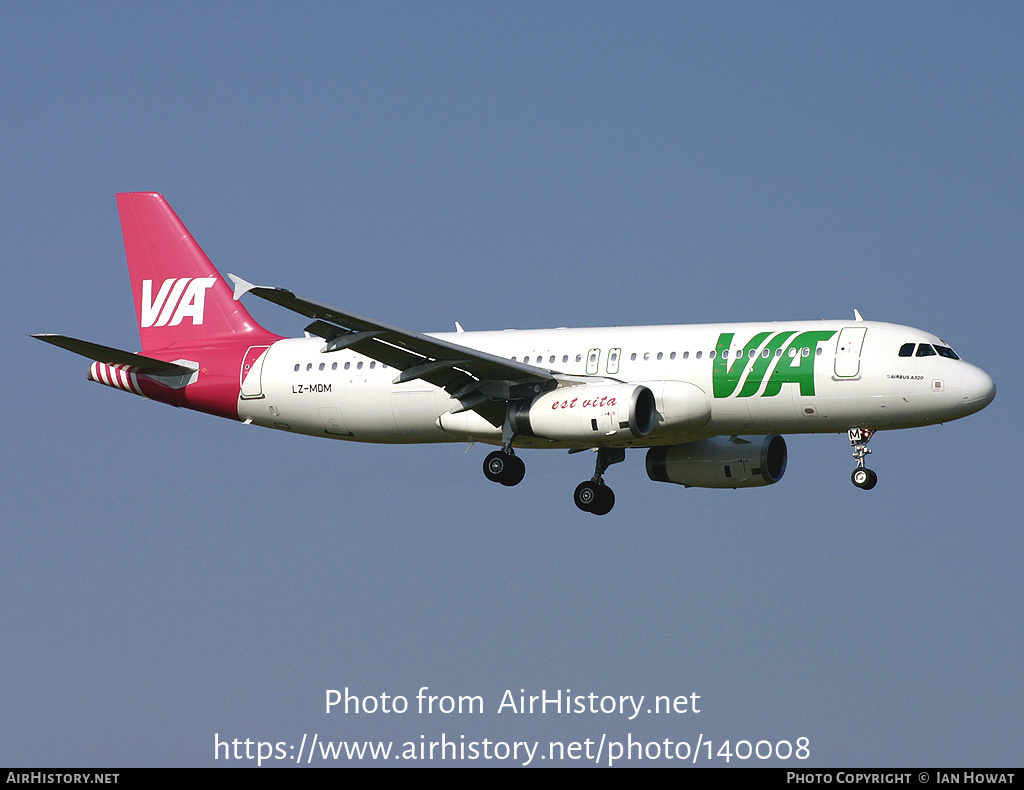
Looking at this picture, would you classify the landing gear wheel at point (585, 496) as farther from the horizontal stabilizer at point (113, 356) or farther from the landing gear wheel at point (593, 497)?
the horizontal stabilizer at point (113, 356)

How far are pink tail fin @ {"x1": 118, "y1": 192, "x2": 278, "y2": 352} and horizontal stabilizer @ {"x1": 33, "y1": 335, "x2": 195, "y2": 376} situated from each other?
1.50 metres

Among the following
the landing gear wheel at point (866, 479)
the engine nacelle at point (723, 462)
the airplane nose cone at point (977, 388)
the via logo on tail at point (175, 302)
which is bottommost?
the landing gear wheel at point (866, 479)

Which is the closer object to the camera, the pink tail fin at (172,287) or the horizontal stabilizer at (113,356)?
the horizontal stabilizer at (113,356)

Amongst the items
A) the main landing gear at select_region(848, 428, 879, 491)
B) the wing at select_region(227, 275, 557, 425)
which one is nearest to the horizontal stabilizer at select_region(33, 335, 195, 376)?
the wing at select_region(227, 275, 557, 425)

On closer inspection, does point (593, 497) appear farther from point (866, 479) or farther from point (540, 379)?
point (866, 479)

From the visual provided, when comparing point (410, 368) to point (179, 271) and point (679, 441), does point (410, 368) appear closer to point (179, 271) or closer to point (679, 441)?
point (679, 441)

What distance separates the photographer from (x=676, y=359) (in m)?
43.3

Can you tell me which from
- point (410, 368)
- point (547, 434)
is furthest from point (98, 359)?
point (547, 434)

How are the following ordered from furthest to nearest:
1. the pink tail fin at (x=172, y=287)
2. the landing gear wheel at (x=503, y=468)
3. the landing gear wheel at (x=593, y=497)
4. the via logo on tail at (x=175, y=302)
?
the via logo on tail at (x=175, y=302) → the pink tail fin at (x=172, y=287) → the landing gear wheel at (x=593, y=497) → the landing gear wheel at (x=503, y=468)

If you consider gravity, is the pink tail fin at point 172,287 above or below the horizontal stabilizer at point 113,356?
above

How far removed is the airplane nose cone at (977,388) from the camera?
41219 millimetres

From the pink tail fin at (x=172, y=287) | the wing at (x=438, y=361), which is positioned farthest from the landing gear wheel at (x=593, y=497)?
the pink tail fin at (x=172, y=287)

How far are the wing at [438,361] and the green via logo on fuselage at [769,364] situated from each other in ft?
15.3

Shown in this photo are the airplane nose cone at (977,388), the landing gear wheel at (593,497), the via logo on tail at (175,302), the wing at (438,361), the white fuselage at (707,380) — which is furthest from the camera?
the via logo on tail at (175,302)
